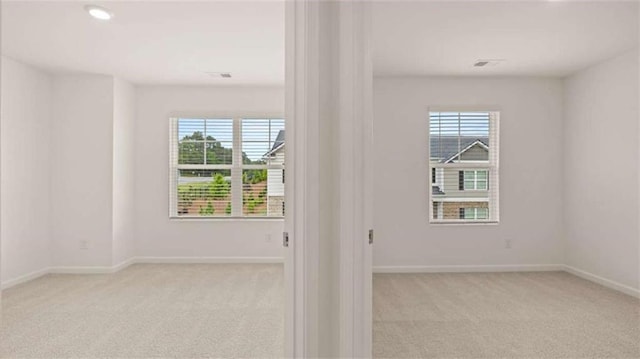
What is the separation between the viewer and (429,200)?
5449 millimetres

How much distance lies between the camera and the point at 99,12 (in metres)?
3.31

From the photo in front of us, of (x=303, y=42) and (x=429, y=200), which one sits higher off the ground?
(x=303, y=42)

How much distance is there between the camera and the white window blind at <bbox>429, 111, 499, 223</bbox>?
5562mm

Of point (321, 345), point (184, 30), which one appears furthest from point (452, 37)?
point (321, 345)

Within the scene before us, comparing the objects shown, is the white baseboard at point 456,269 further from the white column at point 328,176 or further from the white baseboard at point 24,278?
the white baseboard at point 24,278

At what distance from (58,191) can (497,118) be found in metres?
5.74

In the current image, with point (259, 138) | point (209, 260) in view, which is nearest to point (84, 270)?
point (209, 260)

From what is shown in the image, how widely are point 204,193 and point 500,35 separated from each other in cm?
429

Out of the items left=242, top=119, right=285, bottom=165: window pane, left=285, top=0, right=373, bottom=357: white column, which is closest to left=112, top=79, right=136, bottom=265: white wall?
left=242, top=119, right=285, bottom=165: window pane

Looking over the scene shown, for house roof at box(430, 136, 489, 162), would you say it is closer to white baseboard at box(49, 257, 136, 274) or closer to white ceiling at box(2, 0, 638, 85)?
white ceiling at box(2, 0, 638, 85)

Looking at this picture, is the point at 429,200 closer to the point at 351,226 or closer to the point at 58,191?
the point at 351,226

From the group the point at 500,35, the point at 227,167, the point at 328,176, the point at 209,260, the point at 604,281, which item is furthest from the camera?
the point at 227,167

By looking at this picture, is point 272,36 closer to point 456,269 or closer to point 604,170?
point 456,269

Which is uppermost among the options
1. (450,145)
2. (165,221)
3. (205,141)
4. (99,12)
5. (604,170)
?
(99,12)
